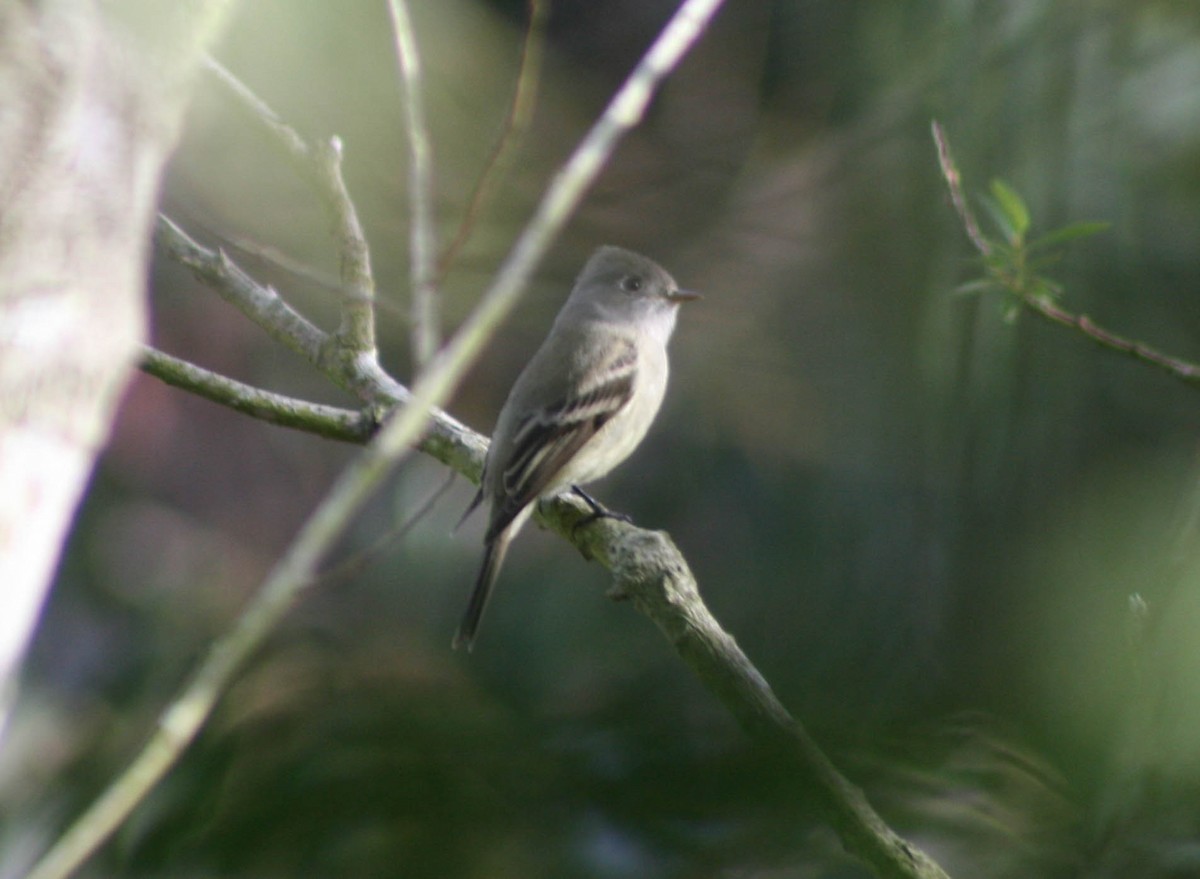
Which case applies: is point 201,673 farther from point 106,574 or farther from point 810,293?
point 810,293

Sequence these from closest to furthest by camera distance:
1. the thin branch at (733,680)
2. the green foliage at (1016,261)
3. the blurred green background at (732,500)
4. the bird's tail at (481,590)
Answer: the thin branch at (733,680) → the green foliage at (1016,261) → the blurred green background at (732,500) → the bird's tail at (481,590)

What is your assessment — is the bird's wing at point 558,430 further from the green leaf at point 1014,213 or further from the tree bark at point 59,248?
the tree bark at point 59,248

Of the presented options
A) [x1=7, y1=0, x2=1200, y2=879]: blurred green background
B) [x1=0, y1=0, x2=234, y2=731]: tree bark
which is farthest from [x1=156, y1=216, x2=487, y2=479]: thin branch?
[x1=0, y1=0, x2=234, y2=731]: tree bark

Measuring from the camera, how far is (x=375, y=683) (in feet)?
16.0

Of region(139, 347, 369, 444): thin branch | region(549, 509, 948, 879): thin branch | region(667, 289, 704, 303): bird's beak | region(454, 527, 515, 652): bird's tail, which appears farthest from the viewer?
region(667, 289, 704, 303): bird's beak

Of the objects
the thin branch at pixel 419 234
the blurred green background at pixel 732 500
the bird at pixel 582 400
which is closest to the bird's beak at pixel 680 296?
the bird at pixel 582 400

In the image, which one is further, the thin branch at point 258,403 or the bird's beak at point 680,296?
the bird's beak at point 680,296

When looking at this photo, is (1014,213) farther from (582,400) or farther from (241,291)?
Answer: (241,291)

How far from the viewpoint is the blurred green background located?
3.29 metres

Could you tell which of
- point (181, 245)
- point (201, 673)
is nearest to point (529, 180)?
point (181, 245)

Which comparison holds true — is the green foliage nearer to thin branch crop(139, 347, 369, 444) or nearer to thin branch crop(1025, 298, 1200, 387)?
thin branch crop(1025, 298, 1200, 387)

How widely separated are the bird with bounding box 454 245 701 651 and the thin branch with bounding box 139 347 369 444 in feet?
1.52

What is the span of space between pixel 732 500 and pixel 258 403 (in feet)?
9.72

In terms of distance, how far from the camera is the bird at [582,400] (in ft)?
11.8
